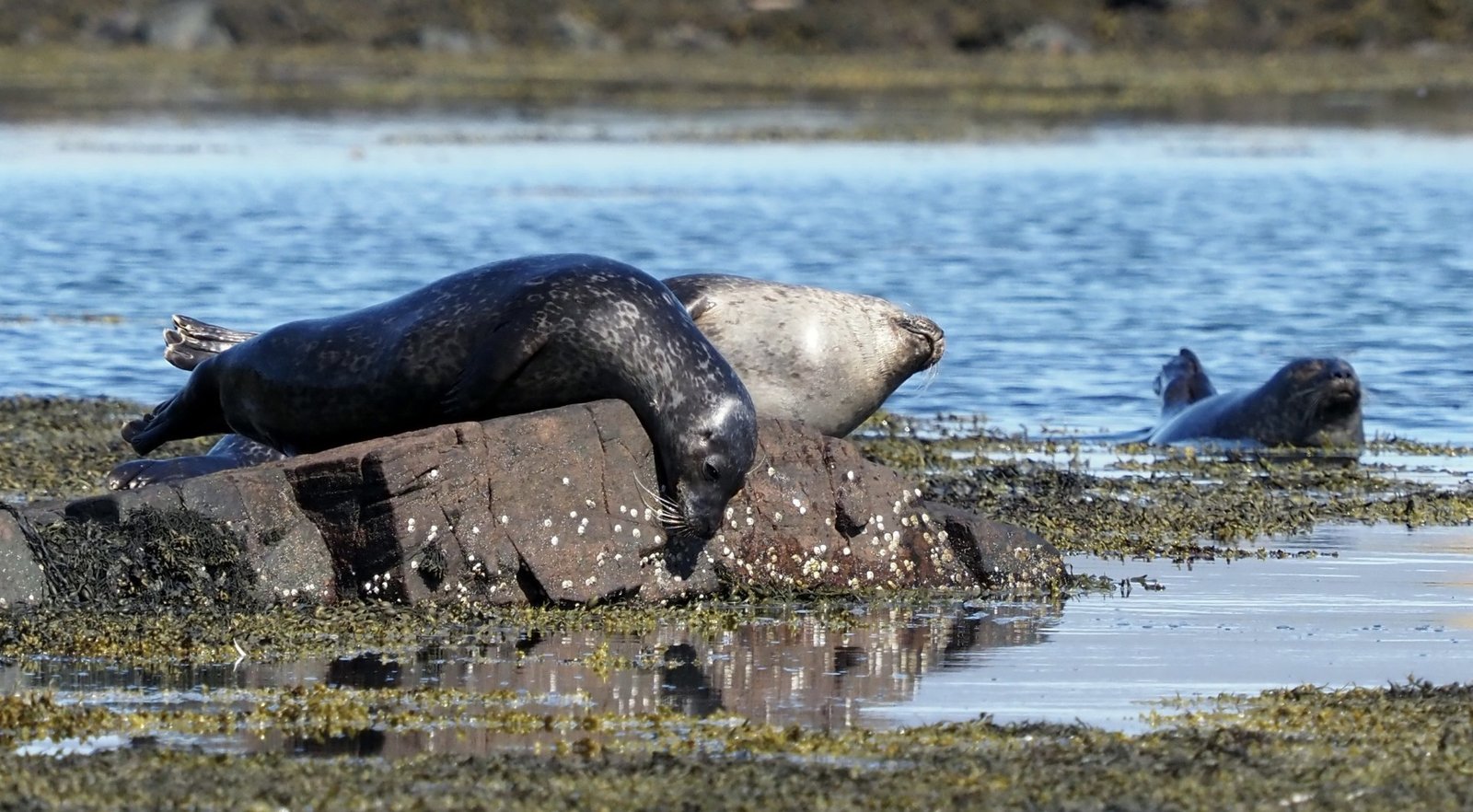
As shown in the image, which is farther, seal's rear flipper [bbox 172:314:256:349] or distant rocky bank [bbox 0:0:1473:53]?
distant rocky bank [bbox 0:0:1473:53]

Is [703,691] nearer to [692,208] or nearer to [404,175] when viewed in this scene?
[692,208]

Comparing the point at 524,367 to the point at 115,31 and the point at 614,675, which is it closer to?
the point at 614,675

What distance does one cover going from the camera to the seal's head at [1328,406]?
1238 cm

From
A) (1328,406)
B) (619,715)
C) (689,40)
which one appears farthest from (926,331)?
(689,40)

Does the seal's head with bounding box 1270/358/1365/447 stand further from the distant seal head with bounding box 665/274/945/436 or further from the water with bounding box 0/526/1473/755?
the water with bounding box 0/526/1473/755

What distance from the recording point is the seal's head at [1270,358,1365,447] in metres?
12.4

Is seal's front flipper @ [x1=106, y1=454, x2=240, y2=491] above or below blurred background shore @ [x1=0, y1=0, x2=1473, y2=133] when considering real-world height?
below

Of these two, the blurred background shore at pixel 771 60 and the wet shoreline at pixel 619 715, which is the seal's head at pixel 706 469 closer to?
the wet shoreline at pixel 619 715

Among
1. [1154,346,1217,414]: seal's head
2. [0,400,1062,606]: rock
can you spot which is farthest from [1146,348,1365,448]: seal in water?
[0,400,1062,606]: rock

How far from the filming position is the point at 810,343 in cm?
938

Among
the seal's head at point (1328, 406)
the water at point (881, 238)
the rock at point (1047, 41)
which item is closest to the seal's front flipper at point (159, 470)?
the water at point (881, 238)

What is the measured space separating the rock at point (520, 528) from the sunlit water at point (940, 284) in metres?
0.49

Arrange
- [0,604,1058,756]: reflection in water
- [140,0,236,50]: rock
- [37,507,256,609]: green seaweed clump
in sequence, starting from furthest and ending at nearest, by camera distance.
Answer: [140,0,236,50]: rock → [37,507,256,609]: green seaweed clump → [0,604,1058,756]: reflection in water

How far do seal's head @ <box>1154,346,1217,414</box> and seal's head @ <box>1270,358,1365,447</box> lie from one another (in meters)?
0.95
